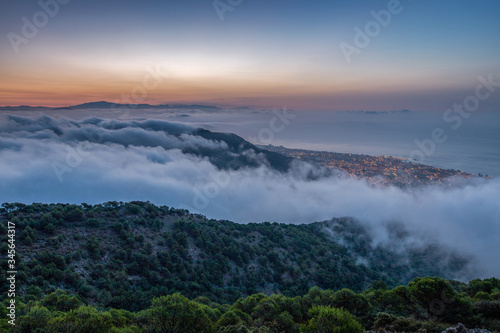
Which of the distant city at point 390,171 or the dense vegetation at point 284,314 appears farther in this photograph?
the distant city at point 390,171

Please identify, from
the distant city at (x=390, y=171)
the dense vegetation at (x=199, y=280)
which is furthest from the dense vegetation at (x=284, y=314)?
the distant city at (x=390, y=171)

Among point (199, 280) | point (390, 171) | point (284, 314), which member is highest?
point (390, 171)

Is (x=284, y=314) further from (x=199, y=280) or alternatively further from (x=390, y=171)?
(x=390, y=171)

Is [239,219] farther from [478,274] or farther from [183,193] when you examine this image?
[478,274]

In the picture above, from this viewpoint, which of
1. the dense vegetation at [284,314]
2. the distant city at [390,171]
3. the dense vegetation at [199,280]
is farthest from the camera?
the distant city at [390,171]

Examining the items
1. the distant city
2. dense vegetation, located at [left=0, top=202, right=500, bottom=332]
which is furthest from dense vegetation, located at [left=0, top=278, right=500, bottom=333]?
the distant city

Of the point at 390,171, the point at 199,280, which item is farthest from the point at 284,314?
the point at 390,171

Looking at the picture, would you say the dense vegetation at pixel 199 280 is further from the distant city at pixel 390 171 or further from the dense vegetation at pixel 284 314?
the distant city at pixel 390 171
